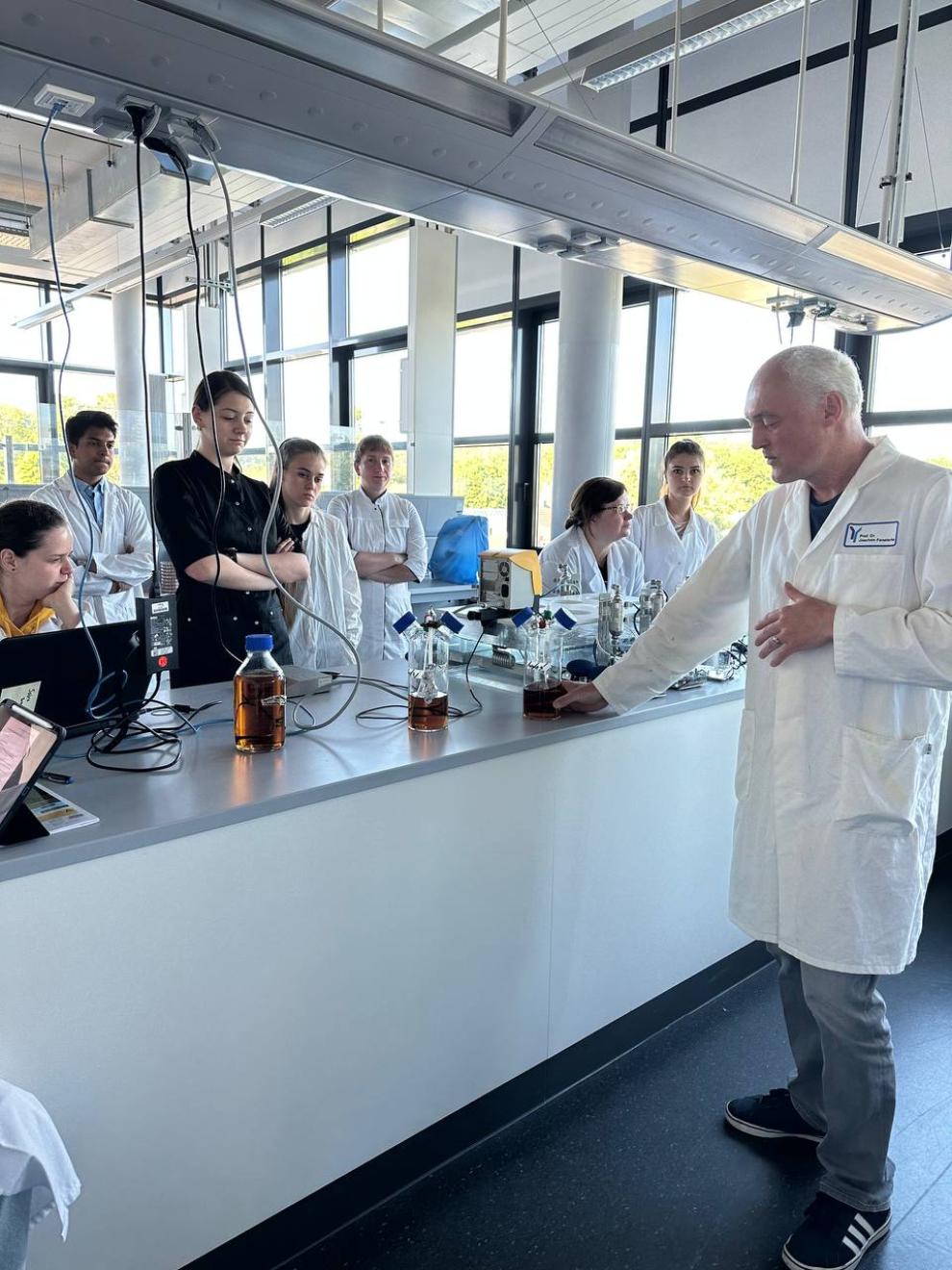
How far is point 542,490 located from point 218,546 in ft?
15.1

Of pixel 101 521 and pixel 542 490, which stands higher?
pixel 542 490

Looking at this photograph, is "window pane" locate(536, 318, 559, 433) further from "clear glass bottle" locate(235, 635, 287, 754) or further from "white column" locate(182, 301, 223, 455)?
"clear glass bottle" locate(235, 635, 287, 754)

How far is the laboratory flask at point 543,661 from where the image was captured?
1.90 metres

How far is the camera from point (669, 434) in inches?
221

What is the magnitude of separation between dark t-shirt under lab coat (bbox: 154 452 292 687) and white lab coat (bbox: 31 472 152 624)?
1.36m

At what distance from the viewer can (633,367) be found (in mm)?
5766

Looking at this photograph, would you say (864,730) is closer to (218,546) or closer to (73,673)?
(73,673)

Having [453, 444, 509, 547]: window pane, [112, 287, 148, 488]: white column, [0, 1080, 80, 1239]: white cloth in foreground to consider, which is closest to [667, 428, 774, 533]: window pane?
[453, 444, 509, 547]: window pane

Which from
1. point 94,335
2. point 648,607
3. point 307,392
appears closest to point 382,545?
point 648,607

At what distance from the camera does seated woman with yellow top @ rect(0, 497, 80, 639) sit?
200 cm

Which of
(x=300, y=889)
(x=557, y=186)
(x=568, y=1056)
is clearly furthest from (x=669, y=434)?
(x=300, y=889)

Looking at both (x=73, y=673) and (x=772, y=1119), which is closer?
(x=73, y=673)

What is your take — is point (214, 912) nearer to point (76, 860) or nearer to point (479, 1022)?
point (76, 860)

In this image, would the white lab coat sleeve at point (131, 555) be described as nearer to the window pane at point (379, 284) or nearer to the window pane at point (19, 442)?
the window pane at point (19, 442)
